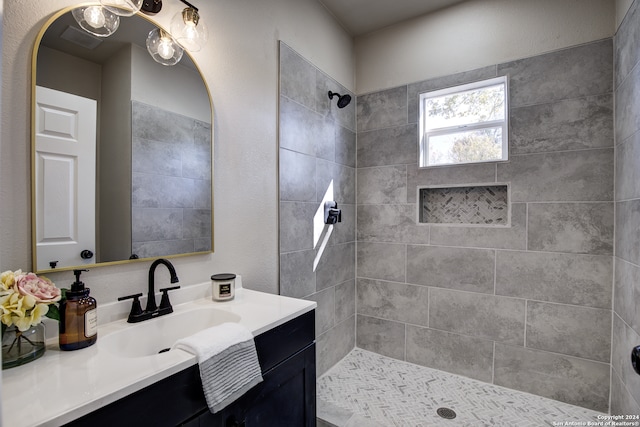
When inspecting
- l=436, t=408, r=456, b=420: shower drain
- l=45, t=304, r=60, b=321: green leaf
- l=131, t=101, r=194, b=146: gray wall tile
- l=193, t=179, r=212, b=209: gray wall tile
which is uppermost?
l=131, t=101, r=194, b=146: gray wall tile

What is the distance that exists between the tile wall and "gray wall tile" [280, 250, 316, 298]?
60 centimetres

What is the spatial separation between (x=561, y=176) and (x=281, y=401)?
2122mm

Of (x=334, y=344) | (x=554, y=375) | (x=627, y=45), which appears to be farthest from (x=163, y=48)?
(x=554, y=375)

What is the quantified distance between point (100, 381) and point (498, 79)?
269 cm

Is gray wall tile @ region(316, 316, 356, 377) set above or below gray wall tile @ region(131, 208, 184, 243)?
below

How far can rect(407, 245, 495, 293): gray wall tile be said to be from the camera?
2.27m

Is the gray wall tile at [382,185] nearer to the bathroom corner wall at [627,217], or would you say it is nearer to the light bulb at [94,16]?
the bathroom corner wall at [627,217]

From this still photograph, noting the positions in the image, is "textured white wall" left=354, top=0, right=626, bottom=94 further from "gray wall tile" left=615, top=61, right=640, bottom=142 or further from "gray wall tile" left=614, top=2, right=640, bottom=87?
"gray wall tile" left=615, top=61, right=640, bottom=142

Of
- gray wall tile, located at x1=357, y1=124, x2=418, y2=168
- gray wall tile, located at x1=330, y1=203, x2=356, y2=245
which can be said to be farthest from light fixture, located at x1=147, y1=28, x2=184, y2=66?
gray wall tile, located at x1=357, y1=124, x2=418, y2=168

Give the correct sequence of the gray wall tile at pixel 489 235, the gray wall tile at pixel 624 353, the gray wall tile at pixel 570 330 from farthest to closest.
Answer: the gray wall tile at pixel 489 235 → the gray wall tile at pixel 570 330 → the gray wall tile at pixel 624 353

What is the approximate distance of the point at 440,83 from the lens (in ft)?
7.90

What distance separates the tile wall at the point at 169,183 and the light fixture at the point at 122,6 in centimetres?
32

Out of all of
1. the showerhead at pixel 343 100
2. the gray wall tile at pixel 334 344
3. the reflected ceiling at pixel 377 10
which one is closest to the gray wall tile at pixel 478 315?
the gray wall tile at pixel 334 344

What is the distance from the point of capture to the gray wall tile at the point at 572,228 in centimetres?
193
